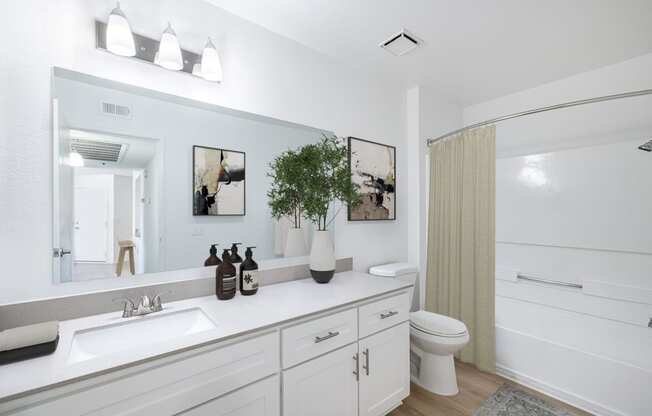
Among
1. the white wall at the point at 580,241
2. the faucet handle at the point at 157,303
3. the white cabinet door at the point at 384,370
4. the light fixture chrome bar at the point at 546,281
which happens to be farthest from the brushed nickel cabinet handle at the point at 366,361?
the light fixture chrome bar at the point at 546,281

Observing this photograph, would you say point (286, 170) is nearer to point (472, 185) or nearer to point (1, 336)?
point (1, 336)

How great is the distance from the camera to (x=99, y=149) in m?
1.22

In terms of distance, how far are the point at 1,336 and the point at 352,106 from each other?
6.93ft

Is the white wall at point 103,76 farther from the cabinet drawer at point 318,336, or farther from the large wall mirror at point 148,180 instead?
the cabinet drawer at point 318,336

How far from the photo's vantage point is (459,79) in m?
2.42

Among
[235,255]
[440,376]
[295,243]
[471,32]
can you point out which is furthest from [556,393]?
[471,32]

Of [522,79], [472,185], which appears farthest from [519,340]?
[522,79]

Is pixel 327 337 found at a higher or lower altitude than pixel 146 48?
lower

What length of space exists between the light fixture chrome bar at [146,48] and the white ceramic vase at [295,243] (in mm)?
1034

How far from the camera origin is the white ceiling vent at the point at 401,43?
180 cm

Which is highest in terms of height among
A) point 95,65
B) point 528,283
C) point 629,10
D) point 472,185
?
point 629,10

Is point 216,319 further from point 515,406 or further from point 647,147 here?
point 647,147

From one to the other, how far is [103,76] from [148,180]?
0.47 meters

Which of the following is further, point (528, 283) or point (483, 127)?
point (528, 283)
